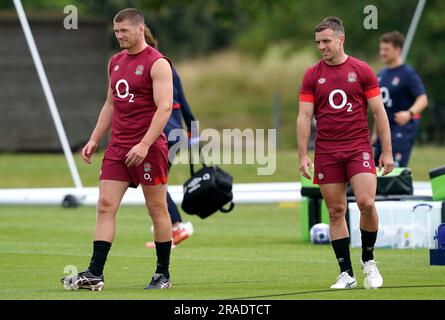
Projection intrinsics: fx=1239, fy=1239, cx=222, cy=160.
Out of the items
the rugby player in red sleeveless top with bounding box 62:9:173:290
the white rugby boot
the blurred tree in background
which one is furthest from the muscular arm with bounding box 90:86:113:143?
the blurred tree in background

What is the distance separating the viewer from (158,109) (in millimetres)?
9828

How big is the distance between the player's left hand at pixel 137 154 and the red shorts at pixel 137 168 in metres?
0.19

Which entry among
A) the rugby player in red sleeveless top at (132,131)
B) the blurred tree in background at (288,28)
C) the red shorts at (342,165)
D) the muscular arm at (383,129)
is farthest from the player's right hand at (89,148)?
the blurred tree in background at (288,28)

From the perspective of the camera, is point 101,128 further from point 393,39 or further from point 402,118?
Result: point 393,39

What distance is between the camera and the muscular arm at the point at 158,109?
31.9 feet

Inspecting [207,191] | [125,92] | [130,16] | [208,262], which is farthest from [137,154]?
[207,191]

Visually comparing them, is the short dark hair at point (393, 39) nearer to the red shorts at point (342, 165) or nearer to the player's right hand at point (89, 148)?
the red shorts at point (342, 165)

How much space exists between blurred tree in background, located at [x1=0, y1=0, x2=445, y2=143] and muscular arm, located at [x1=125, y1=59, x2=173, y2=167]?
87.6ft

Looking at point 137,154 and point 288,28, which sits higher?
point 288,28

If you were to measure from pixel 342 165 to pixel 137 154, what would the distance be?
167 cm

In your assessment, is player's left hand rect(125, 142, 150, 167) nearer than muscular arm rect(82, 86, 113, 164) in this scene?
Yes

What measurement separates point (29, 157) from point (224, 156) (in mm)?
5303

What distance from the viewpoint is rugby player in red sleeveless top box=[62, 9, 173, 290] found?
9.88m

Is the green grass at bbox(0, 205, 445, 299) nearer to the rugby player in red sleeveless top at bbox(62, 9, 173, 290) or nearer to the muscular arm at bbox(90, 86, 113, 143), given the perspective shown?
the rugby player in red sleeveless top at bbox(62, 9, 173, 290)
